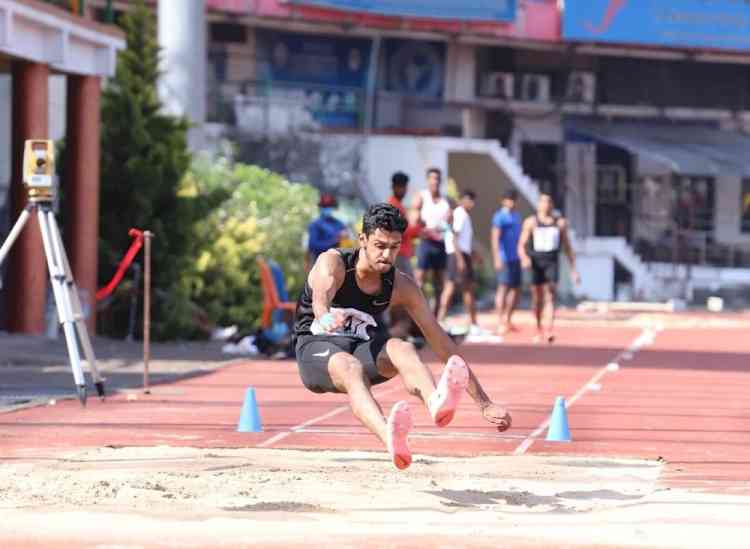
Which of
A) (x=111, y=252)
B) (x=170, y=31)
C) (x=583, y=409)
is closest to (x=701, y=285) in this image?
(x=170, y=31)

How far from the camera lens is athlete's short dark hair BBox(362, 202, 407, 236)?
9758 millimetres

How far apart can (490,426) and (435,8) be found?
32.0 m

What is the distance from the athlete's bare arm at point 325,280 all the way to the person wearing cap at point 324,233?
10598mm

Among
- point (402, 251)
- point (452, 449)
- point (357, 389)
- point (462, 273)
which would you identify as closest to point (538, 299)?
point (462, 273)

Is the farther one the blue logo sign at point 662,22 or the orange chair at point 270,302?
the blue logo sign at point 662,22

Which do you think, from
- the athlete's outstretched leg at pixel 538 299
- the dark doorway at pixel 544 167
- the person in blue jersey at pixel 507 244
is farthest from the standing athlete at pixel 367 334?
the dark doorway at pixel 544 167

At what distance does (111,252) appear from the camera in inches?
892

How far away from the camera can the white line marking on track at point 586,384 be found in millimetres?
12227

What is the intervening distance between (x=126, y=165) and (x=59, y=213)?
1.01m

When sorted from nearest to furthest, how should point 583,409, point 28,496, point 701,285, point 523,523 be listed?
point 523,523 < point 28,496 < point 583,409 < point 701,285

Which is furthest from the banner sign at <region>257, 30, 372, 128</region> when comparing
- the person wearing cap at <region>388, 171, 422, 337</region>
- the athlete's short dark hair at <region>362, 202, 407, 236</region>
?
the athlete's short dark hair at <region>362, 202, 407, 236</region>

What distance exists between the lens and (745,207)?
1996 inches

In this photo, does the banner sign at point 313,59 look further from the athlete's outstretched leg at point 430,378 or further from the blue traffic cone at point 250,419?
the athlete's outstretched leg at point 430,378

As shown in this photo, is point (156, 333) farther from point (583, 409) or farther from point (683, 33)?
point (683, 33)
